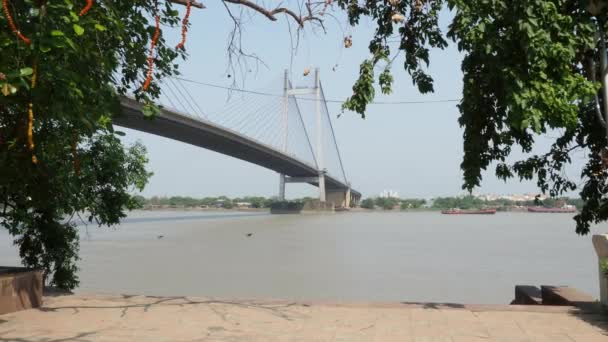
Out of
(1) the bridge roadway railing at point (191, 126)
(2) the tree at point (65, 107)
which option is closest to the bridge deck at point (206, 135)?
(1) the bridge roadway railing at point (191, 126)

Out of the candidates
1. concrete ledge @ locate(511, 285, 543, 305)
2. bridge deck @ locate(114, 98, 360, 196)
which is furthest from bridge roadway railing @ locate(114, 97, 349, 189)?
concrete ledge @ locate(511, 285, 543, 305)

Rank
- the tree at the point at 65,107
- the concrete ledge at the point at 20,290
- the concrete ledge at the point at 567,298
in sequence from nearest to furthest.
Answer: the tree at the point at 65,107
the concrete ledge at the point at 20,290
the concrete ledge at the point at 567,298

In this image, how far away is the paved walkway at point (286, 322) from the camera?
4441mm

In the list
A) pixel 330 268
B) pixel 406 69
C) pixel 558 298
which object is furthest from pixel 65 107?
pixel 330 268

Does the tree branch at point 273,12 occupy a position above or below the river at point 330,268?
above

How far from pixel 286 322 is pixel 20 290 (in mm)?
2557

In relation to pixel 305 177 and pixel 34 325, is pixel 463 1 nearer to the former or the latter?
pixel 34 325

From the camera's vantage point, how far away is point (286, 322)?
498 centimetres

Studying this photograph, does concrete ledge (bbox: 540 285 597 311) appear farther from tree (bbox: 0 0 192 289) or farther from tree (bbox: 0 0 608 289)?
tree (bbox: 0 0 192 289)

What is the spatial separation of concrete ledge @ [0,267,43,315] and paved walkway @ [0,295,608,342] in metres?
0.15

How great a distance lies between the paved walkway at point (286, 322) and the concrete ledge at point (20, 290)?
5.7 inches

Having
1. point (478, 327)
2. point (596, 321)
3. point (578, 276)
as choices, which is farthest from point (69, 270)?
point (578, 276)

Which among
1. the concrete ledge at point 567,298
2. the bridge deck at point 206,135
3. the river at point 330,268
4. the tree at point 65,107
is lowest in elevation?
the river at point 330,268

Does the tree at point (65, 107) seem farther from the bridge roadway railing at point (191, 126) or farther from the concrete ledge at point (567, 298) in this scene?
the bridge roadway railing at point (191, 126)
